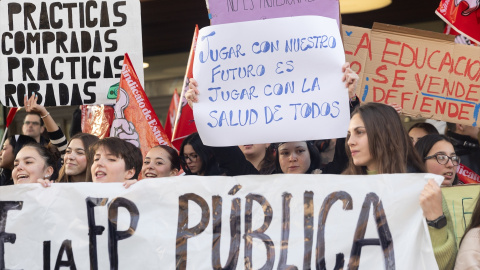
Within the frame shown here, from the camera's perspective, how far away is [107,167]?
4.62m

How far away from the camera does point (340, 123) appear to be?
398 cm

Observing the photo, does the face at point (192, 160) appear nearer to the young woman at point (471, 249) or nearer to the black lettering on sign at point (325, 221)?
the black lettering on sign at point (325, 221)

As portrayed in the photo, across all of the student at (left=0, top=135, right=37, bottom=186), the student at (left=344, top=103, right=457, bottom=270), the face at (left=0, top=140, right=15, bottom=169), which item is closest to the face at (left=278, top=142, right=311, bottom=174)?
the student at (left=344, top=103, right=457, bottom=270)

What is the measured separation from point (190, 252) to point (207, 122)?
610 millimetres

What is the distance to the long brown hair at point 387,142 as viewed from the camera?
397 centimetres

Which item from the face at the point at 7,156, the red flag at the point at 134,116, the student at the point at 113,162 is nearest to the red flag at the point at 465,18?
the red flag at the point at 134,116

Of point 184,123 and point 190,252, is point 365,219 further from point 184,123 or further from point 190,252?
point 184,123

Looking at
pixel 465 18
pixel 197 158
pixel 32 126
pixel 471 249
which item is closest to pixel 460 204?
pixel 471 249

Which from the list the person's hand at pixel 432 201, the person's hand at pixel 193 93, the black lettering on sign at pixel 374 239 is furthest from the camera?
the person's hand at pixel 193 93

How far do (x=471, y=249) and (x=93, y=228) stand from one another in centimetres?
162

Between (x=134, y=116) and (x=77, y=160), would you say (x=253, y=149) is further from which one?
(x=77, y=160)

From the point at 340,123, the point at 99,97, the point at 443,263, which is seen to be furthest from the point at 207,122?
the point at 99,97

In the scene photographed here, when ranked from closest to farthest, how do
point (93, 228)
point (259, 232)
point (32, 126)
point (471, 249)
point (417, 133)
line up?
1. point (471, 249)
2. point (259, 232)
3. point (93, 228)
4. point (417, 133)
5. point (32, 126)

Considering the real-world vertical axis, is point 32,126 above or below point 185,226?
above
